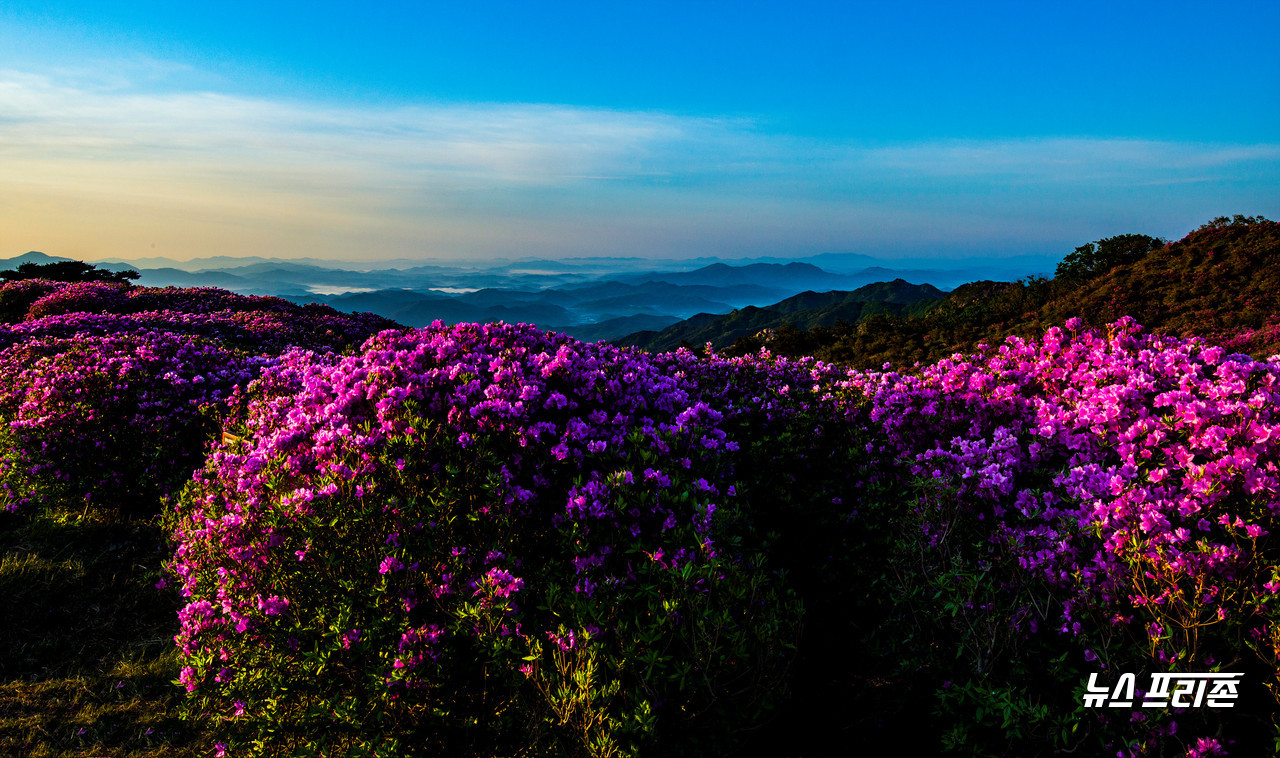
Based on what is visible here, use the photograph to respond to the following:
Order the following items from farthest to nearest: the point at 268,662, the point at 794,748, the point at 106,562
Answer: the point at 106,562, the point at 794,748, the point at 268,662

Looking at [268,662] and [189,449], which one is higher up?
[189,449]

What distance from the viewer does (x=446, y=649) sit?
17.1ft

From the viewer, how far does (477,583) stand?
503 centimetres

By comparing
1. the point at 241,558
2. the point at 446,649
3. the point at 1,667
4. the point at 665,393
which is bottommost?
the point at 1,667

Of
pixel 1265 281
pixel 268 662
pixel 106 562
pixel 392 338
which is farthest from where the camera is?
pixel 1265 281

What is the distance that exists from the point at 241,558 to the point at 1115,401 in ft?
28.8

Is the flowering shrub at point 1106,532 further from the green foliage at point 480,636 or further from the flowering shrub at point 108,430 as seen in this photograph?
the flowering shrub at point 108,430

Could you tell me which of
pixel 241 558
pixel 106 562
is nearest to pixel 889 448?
pixel 241 558

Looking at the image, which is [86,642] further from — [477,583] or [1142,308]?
[1142,308]

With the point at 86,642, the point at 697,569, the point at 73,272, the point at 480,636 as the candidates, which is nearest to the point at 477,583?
the point at 480,636

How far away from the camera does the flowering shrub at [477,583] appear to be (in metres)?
4.72

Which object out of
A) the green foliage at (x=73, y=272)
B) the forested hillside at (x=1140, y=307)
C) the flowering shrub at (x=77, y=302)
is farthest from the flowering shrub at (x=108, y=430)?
the green foliage at (x=73, y=272)

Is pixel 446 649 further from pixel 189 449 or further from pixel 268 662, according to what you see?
pixel 189 449

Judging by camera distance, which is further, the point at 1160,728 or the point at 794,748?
the point at 794,748
